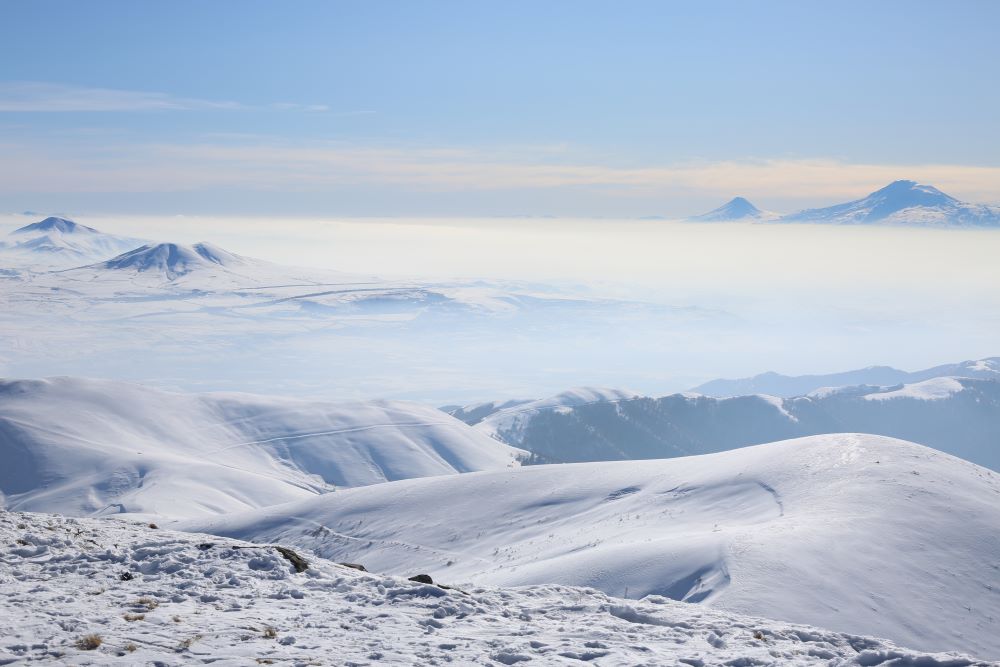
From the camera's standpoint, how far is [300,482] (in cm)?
12800

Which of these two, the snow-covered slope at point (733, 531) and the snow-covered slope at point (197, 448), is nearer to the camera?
the snow-covered slope at point (733, 531)

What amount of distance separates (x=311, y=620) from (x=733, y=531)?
23305 millimetres

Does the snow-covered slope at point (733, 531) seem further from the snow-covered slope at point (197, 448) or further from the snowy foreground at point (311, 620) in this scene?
the snow-covered slope at point (197, 448)

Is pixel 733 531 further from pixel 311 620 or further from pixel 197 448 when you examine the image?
pixel 197 448

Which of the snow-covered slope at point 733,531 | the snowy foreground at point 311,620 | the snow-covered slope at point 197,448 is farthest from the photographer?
the snow-covered slope at point 197,448

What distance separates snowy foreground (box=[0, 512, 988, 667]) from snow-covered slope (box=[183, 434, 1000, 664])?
10970mm

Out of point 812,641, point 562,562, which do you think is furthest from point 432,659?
point 562,562

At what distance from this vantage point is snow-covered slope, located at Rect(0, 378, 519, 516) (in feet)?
341

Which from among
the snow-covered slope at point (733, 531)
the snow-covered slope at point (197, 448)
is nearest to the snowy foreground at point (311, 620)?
the snow-covered slope at point (733, 531)

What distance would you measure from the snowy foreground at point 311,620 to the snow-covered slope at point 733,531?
11.0 m

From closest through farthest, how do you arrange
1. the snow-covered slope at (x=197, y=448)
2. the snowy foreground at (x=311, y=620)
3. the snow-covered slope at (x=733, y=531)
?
Answer: the snowy foreground at (x=311, y=620), the snow-covered slope at (x=733, y=531), the snow-covered slope at (x=197, y=448)

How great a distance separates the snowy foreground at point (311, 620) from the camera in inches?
454

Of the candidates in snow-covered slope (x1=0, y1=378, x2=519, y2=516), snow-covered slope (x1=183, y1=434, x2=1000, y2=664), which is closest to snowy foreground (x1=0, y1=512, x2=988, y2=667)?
snow-covered slope (x1=183, y1=434, x2=1000, y2=664)

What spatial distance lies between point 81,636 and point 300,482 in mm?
120738
